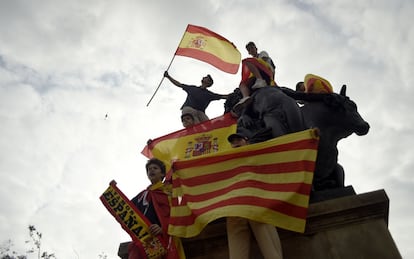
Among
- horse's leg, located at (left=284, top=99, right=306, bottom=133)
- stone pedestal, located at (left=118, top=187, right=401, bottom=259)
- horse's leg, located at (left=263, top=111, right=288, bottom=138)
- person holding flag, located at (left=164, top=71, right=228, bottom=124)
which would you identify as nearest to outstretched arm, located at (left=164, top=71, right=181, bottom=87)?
person holding flag, located at (left=164, top=71, right=228, bottom=124)

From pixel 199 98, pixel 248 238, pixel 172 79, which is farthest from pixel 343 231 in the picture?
pixel 172 79

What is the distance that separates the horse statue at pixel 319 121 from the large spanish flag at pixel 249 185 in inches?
35.3

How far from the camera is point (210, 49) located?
9852mm

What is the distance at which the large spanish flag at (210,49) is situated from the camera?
9.42m

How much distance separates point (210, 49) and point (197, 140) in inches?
128

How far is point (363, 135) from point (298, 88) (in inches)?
86.8

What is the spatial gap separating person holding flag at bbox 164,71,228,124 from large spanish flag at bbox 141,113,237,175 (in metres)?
0.54

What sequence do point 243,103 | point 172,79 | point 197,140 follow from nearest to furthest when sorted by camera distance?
point 243,103 → point 197,140 → point 172,79

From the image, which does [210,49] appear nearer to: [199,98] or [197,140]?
[199,98]

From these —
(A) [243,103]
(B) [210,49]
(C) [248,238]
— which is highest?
(B) [210,49]

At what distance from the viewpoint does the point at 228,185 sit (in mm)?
3566

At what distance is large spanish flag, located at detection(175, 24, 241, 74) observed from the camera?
942 centimetres

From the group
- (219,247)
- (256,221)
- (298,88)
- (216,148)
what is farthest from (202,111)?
(256,221)

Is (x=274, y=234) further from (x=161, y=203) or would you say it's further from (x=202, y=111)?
Result: (x=202, y=111)
